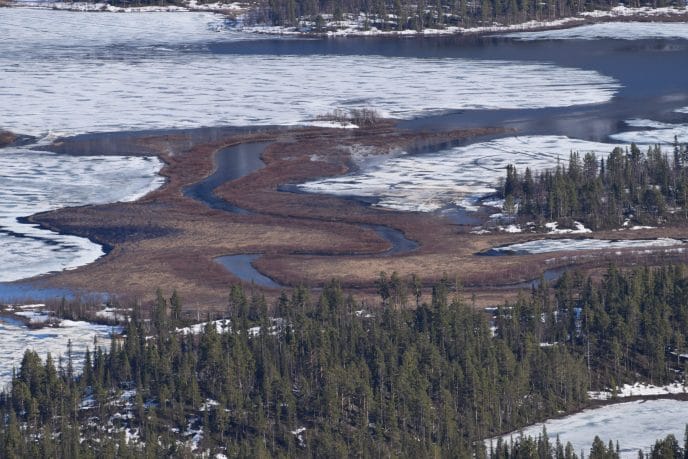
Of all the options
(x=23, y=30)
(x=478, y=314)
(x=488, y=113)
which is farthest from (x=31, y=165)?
(x=23, y=30)

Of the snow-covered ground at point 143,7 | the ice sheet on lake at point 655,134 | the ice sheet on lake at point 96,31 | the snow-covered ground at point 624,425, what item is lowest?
the snow-covered ground at point 624,425

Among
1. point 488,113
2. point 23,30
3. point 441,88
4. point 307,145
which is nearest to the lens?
point 307,145

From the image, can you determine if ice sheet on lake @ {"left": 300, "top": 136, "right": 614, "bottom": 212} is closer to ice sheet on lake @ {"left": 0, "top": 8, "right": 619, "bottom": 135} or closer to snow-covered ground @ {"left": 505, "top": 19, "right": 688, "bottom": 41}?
ice sheet on lake @ {"left": 0, "top": 8, "right": 619, "bottom": 135}

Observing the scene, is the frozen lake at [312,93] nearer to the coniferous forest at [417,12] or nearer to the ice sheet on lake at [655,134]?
the ice sheet on lake at [655,134]

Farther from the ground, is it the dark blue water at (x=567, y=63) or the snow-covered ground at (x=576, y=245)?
the dark blue water at (x=567, y=63)

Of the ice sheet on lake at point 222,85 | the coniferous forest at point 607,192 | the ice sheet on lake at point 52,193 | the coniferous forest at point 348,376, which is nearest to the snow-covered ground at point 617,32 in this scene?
the ice sheet on lake at point 222,85

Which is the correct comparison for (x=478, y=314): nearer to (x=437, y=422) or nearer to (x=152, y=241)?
(x=437, y=422)

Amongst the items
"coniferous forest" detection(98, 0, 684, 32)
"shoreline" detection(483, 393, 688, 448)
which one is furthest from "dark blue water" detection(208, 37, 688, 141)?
"shoreline" detection(483, 393, 688, 448)
